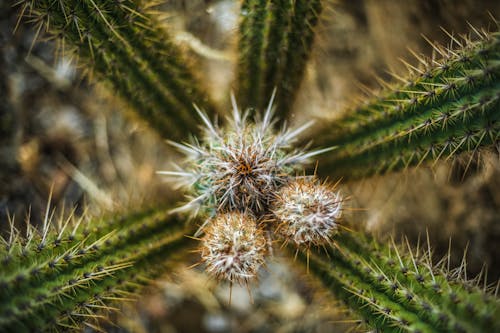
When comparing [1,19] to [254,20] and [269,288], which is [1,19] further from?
[269,288]

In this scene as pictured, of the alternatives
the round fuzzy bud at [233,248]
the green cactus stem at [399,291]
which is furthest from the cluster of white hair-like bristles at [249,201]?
the green cactus stem at [399,291]

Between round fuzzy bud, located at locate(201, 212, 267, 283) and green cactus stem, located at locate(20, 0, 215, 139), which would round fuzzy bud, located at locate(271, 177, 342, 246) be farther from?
green cactus stem, located at locate(20, 0, 215, 139)

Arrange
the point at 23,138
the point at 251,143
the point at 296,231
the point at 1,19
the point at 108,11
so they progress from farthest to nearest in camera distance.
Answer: the point at 23,138 → the point at 1,19 → the point at 251,143 → the point at 108,11 → the point at 296,231

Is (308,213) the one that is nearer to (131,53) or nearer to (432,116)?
(432,116)

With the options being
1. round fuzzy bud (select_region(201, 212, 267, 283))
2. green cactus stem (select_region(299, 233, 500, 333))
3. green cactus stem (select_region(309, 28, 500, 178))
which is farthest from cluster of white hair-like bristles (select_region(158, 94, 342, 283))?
green cactus stem (select_region(309, 28, 500, 178))

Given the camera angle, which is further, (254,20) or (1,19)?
(1,19)

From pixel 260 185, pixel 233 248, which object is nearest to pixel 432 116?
pixel 260 185

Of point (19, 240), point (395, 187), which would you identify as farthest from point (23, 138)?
point (395, 187)
